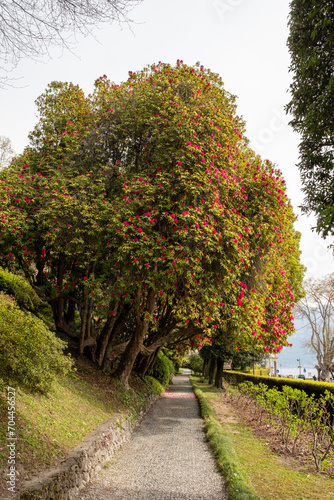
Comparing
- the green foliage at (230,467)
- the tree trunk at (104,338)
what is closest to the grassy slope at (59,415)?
the tree trunk at (104,338)

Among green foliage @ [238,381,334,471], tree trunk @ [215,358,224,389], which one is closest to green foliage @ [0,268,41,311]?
green foliage @ [238,381,334,471]

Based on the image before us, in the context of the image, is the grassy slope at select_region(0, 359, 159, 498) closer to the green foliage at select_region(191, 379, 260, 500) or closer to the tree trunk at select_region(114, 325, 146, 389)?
the tree trunk at select_region(114, 325, 146, 389)

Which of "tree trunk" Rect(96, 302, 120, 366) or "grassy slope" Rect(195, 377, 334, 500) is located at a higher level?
"tree trunk" Rect(96, 302, 120, 366)

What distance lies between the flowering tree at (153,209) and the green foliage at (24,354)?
4017mm

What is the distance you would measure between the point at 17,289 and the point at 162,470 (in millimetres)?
6687

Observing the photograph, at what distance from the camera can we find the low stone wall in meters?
3.91

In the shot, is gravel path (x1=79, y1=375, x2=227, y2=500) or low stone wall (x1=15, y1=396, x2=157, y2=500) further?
gravel path (x1=79, y1=375, x2=227, y2=500)

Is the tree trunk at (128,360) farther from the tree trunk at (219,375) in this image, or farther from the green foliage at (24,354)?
the tree trunk at (219,375)

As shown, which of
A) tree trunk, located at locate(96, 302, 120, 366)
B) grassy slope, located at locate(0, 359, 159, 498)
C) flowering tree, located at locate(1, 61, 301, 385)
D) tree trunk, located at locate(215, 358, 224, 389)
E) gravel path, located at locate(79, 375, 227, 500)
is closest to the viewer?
grassy slope, located at locate(0, 359, 159, 498)

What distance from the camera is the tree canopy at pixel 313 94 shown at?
5.27 m

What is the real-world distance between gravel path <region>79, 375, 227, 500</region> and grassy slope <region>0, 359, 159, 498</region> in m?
0.78

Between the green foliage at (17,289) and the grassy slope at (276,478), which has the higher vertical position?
the green foliage at (17,289)

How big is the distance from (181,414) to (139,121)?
34.8 feet

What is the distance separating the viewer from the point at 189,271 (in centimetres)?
842
